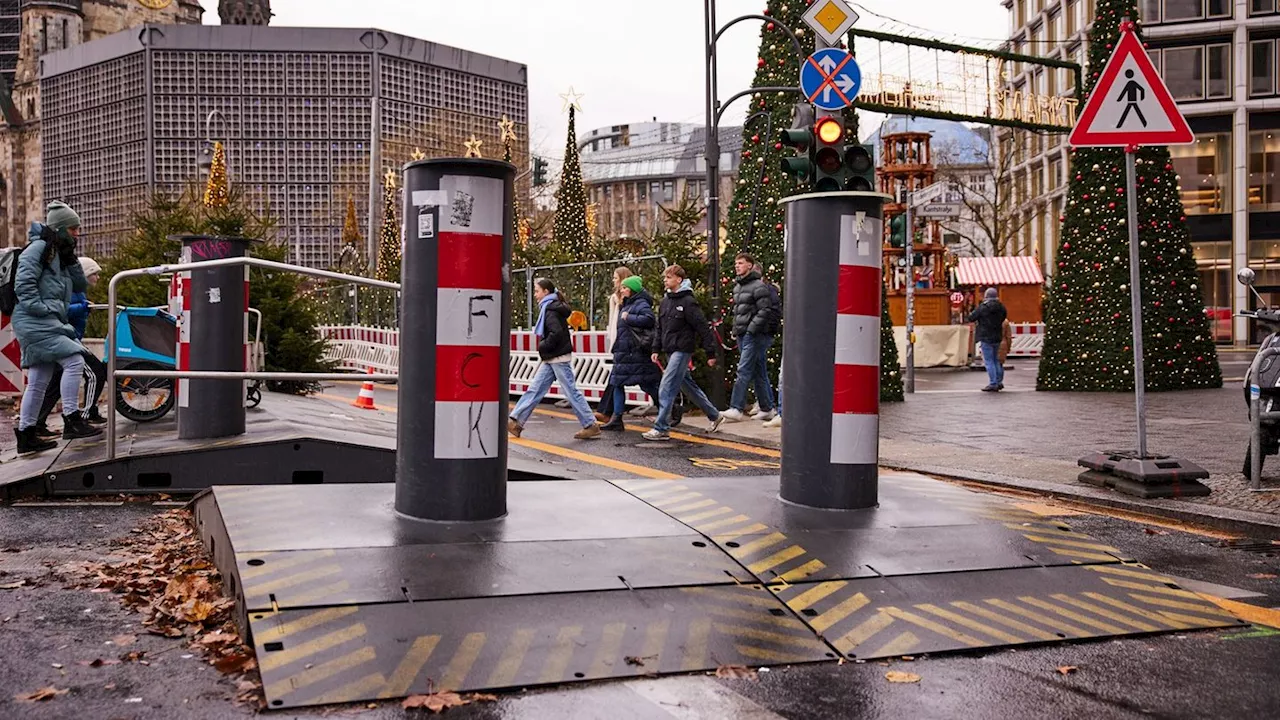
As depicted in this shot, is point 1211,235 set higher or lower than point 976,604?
higher

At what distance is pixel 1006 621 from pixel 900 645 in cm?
49

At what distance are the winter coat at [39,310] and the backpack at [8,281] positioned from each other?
69 millimetres

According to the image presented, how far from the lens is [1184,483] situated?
27.0 ft

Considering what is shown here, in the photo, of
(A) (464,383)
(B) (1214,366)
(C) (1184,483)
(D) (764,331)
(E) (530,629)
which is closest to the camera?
(E) (530,629)

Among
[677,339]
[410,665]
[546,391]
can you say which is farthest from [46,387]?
[410,665]

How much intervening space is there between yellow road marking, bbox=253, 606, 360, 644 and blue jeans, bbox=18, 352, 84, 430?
570 cm

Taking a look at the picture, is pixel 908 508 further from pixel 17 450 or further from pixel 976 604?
pixel 17 450

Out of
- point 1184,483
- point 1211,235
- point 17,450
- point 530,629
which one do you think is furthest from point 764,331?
point 1211,235

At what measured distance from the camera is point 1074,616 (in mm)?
4484

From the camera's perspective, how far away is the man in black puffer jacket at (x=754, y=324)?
14.0 m

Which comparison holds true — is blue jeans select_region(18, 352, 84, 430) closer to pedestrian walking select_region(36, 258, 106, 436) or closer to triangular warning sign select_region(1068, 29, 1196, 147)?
pedestrian walking select_region(36, 258, 106, 436)

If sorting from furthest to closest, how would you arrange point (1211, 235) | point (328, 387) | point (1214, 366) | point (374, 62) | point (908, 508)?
point (374, 62) → point (1211, 235) → point (328, 387) → point (1214, 366) → point (908, 508)

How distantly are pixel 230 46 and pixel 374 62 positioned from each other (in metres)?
13.7

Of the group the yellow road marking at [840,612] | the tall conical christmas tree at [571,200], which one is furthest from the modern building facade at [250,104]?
the yellow road marking at [840,612]
